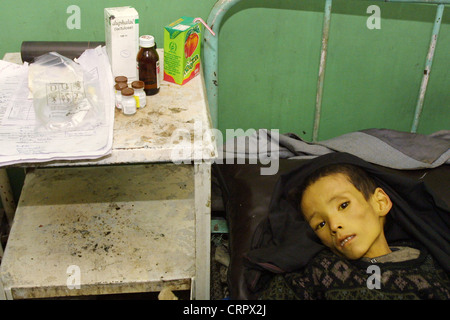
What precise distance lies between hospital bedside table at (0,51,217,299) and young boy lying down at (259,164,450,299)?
0.26 meters

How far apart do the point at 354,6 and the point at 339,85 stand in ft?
0.89

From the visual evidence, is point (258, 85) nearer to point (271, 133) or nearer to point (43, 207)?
point (271, 133)

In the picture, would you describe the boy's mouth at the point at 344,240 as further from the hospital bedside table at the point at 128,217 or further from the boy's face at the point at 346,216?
the hospital bedside table at the point at 128,217

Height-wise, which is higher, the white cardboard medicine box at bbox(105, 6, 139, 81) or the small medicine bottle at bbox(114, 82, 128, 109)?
the white cardboard medicine box at bbox(105, 6, 139, 81)

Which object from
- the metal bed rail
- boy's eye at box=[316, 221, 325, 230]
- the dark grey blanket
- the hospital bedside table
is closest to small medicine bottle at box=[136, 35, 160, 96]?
the hospital bedside table

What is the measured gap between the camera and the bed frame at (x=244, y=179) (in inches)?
54.1

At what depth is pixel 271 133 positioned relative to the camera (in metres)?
1.66

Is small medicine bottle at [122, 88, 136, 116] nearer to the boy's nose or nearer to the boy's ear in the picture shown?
the boy's nose

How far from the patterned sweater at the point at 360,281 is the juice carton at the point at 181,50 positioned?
22.6 inches

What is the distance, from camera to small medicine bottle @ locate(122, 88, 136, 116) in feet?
3.88

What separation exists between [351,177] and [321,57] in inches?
19.3

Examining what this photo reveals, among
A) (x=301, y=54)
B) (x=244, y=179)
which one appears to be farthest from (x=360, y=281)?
(x=301, y=54)

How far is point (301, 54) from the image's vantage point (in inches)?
66.5
